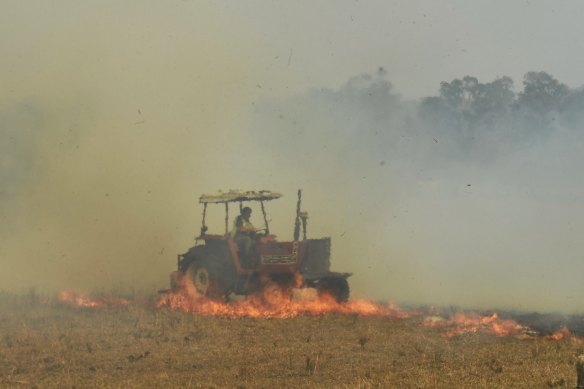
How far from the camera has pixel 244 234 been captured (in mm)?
22250

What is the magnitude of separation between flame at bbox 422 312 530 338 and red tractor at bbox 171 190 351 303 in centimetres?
354

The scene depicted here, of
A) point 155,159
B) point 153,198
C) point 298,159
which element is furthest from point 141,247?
point 298,159

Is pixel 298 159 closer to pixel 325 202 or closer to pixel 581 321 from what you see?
pixel 325 202

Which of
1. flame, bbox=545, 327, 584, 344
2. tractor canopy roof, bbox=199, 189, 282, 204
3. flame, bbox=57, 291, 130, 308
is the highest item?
tractor canopy roof, bbox=199, 189, 282, 204

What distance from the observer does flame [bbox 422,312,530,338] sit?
670 inches

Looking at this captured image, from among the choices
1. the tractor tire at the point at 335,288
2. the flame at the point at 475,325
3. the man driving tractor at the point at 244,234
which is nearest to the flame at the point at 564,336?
the flame at the point at 475,325

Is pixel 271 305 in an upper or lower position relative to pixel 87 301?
upper

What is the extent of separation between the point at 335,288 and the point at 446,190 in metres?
22.8

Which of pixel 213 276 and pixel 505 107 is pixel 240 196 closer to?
pixel 213 276

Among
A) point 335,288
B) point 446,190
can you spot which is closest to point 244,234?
point 335,288

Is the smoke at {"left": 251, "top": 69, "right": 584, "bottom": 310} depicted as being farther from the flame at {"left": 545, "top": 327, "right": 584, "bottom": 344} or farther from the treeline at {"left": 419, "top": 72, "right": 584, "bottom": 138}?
the flame at {"left": 545, "top": 327, "right": 584, "bottom": 344}

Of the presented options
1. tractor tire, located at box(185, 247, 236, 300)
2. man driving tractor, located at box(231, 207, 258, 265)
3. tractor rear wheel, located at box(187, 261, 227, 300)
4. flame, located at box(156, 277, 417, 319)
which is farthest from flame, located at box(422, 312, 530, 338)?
tractor rear wheel, located at box(187, 261, 227, 300)

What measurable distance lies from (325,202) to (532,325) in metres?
21.0

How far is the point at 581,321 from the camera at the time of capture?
1881cm
